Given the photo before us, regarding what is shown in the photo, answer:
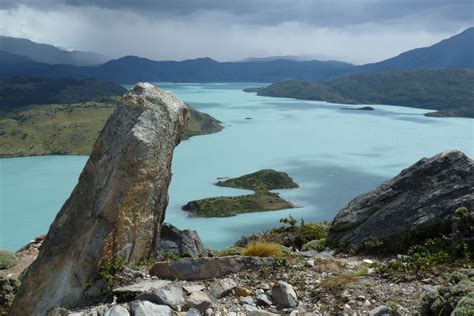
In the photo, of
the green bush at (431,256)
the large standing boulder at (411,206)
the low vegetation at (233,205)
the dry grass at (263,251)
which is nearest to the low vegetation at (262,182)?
the low vegetation at (233,205)

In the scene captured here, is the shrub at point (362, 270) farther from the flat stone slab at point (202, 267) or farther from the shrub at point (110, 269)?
the shrub at point (110, 269)

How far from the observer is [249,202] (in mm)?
113938

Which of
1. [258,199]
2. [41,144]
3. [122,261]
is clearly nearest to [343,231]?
[122,261]

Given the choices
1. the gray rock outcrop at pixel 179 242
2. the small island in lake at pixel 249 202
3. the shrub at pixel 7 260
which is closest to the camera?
the gray rock outcrop at pixel 179 242

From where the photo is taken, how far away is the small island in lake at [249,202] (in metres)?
109

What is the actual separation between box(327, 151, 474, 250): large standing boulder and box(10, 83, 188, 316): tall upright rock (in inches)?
280

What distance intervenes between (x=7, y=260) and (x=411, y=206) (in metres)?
19.1

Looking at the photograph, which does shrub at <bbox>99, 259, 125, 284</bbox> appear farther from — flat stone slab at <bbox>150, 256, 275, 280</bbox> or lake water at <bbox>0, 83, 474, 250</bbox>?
lake water at <bbox>0, 83, 474, 250</bbox>

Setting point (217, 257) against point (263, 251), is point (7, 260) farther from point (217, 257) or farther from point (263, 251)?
point (217, 257)

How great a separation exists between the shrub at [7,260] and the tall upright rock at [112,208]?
11.0 metres

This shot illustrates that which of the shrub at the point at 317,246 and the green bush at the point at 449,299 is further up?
the green bush at the point at 449,299

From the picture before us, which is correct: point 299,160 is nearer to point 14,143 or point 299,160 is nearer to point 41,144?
point 41,144

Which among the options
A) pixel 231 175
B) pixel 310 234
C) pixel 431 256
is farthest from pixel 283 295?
pixel 231 175

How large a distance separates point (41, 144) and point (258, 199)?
114897 millimetres
